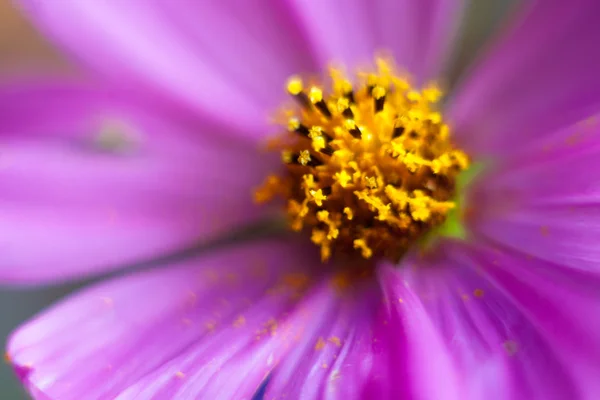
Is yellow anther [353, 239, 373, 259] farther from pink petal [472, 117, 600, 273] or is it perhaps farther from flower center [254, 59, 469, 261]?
pink petal [472, 117, 600, 273]

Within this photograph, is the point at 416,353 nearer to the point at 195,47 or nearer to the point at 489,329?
the point at 489,329

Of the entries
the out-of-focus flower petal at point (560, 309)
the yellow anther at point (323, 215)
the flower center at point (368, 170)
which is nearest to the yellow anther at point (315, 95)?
the flower center at point (368, 170)

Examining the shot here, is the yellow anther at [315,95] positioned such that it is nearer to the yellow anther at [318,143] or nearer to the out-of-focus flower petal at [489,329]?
the yellow anther at [318,143]

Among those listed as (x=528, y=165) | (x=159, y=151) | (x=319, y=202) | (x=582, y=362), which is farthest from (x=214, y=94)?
(x=582, y=362)

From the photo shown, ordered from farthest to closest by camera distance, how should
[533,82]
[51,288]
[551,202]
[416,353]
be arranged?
1. [51,288]
2. [533,82]
3. [551,202]
4. [416,353]

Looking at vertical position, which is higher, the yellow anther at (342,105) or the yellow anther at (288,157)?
the yellow anther at (342,105)

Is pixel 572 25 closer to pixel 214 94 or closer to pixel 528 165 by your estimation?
pixel 528 165

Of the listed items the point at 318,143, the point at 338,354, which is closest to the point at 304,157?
the point at 318,143
